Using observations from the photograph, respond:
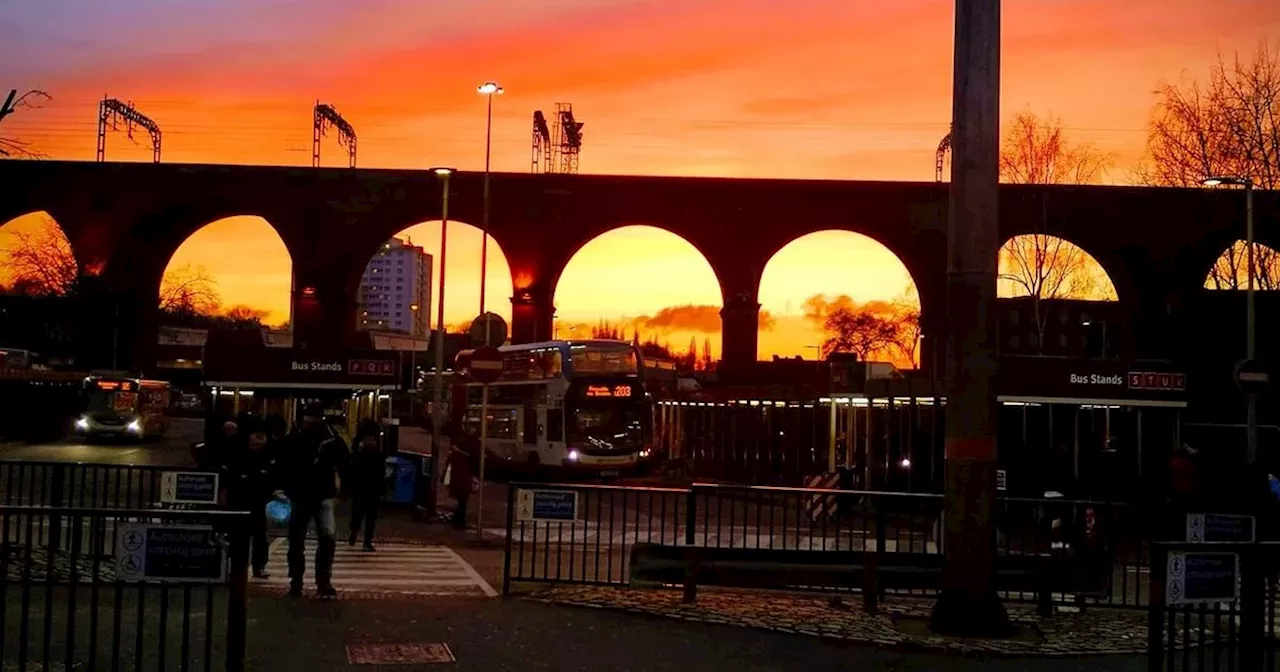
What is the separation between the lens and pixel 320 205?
2324 inches

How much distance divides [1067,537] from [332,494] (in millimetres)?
7559

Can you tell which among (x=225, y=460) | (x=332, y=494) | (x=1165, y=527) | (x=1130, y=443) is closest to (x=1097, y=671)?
(x=1165, y=527)

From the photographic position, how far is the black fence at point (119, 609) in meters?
8.04

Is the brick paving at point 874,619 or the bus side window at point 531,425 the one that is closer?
the brick paving at point 874,619

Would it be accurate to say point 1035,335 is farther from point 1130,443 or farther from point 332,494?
point 332,494

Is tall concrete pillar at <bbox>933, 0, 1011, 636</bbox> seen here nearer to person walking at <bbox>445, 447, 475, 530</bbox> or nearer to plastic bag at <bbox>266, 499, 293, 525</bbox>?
plastic bag at <bbox>266, 499, 293, 525</bbox>

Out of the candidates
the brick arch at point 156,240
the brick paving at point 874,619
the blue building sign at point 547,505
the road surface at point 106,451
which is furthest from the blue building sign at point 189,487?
the brick arch at point 156,240

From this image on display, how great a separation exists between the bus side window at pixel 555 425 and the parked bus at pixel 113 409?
2211cm

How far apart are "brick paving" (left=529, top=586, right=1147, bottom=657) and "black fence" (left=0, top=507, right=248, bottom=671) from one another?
12.4 ft

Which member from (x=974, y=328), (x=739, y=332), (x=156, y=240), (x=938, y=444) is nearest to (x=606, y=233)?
(x=739, y=332)

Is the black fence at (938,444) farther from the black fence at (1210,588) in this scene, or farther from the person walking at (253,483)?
the person walking at (253,483)

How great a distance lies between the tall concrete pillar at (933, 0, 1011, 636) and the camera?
1155 centimetres

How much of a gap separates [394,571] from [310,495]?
403 centimetres

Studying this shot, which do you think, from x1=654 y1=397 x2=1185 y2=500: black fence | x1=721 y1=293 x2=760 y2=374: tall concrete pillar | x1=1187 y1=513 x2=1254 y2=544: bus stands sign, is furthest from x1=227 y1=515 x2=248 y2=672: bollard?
x1=721 y1=293 x2=760 y2=374: tall concrete pillar
